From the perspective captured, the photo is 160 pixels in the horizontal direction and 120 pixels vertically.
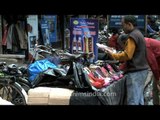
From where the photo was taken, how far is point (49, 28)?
40.2ft

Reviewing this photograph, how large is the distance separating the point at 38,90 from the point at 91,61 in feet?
5.51

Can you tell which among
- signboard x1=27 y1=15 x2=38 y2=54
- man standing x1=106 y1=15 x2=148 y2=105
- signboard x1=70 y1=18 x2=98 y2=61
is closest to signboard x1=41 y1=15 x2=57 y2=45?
signboard x1=27 y1=15 x2=38 y2=54

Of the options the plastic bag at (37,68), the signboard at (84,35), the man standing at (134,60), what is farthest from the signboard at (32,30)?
the man standing at (134,60)

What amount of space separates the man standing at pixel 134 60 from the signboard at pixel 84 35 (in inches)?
73.4

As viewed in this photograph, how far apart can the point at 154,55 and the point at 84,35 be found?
6.32ft

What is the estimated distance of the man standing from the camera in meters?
5.55

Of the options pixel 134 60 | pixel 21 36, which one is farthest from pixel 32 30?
pixel 134 60

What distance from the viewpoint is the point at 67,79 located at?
5.70 metres

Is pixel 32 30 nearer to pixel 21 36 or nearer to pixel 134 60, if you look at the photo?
pixel 21 36
